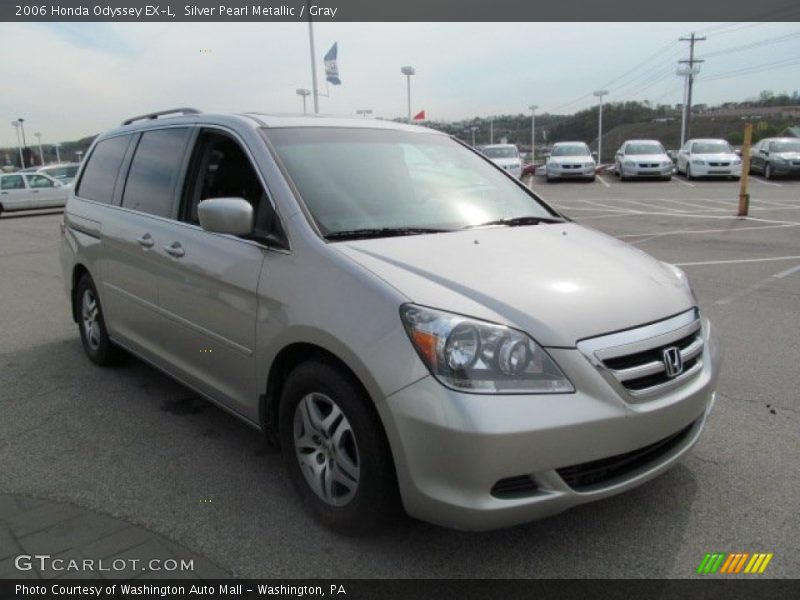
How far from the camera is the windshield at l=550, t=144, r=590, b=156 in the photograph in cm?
2597

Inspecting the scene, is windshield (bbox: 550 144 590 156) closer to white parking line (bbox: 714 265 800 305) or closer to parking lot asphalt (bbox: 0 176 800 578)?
white parking line (bbox: 714 265 800 305)

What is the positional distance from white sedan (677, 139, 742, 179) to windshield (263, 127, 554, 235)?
23.0 m

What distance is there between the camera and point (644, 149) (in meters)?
25.8

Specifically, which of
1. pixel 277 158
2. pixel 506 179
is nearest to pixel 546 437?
pixel 277 158

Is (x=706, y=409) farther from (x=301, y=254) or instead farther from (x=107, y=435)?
(x=107, y=435)

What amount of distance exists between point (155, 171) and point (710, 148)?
24951 mm

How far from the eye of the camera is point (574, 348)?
8.08 ft

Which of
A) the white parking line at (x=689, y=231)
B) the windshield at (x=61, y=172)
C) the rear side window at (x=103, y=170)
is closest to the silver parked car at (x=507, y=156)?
the white parking line at (x=689, y=231)

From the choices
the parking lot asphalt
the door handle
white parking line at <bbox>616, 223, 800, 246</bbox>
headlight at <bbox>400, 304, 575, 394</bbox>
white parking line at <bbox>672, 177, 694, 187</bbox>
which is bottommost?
white parking line at <bbox>672, 177, 694, 187</bbox>

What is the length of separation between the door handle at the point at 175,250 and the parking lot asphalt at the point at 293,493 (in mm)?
1058

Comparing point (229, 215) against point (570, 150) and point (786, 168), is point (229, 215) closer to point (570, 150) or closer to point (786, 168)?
point (570, 150)

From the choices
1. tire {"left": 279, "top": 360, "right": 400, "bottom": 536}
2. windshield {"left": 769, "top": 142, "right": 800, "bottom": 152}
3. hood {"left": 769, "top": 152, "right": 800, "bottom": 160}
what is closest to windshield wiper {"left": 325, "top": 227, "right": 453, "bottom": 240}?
tire {"left": 279, "top": 360, "right": 400, "bottom": 536}

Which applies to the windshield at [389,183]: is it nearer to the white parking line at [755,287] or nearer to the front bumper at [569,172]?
the white parking line at [755,287]

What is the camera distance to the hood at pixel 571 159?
25375 millimetres
